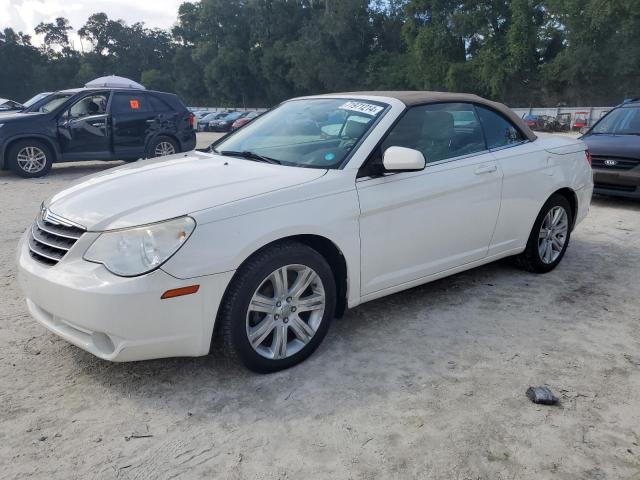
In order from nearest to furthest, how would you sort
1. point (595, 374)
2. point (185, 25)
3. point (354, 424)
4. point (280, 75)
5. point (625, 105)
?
point (354, 424) < point (595, 374) < point (625, 105) < point (280, 75) < point (185, 25)

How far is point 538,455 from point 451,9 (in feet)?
164

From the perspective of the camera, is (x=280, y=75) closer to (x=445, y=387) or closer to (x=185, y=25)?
Answer: (x=185, y=25)

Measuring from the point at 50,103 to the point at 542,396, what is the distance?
10681 millimetres

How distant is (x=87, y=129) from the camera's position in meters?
10.6

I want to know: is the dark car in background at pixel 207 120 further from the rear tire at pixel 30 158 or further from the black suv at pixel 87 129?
the rear tire at pixel 30 158

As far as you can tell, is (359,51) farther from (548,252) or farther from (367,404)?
(367,404)

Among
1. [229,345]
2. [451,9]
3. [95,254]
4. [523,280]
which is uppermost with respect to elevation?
[451,9]

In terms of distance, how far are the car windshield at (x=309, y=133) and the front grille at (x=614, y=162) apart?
17.4ft

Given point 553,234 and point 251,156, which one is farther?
point 553,234

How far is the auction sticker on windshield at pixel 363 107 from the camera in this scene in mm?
3754

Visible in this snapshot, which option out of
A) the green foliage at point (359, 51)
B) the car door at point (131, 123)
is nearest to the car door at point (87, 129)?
the car door at point (131, 123)

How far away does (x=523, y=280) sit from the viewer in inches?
185

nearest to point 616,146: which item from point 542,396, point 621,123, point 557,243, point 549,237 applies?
point 621,123

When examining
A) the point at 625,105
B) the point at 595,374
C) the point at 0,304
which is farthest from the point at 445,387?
the point at 625,105
